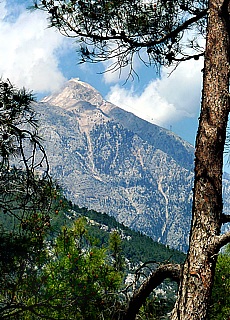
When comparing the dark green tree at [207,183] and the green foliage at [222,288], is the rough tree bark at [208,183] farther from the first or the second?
the green foliage at [222,288]

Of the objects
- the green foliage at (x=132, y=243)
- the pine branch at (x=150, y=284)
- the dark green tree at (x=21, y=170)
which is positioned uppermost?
the green foliage at (x=132, y=243)

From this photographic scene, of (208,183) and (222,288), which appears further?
(222,288)

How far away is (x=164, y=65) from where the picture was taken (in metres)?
4.50

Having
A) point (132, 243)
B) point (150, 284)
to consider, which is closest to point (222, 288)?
point (150, 284)

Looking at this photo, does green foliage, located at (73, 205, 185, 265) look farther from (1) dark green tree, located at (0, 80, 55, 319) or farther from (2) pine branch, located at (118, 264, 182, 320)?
(2) pine branch, located at (118, 264, 182, 320)

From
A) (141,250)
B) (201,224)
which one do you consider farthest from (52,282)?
(141,250)

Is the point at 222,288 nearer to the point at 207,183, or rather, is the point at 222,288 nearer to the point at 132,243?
the point at 207,183

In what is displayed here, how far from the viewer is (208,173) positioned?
9.19 feet

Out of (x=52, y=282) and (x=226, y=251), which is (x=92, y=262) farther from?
(x=226, y=251)

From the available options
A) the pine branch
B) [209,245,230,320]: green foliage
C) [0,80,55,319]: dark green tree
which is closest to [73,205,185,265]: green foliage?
[209,245,230,320]: green foliage

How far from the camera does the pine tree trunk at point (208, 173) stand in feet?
8.58

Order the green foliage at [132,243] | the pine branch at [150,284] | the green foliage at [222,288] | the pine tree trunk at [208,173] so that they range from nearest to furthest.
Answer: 1. the pine tree trunk at [208,173]
2. the pine branch at [150,284]
3. the green foliage at [222,288]
4. the green foliage at [132,243]

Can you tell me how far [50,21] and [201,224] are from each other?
263cm

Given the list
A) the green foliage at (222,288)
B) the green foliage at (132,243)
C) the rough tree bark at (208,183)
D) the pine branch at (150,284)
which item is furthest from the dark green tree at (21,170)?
the green foliage at (132,243)
